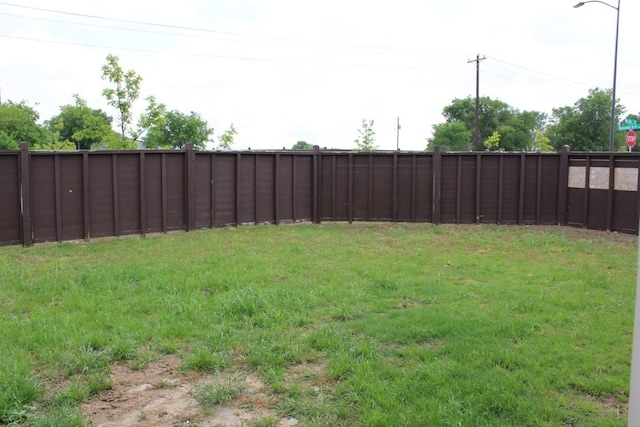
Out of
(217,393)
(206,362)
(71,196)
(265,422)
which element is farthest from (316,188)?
(265,422)

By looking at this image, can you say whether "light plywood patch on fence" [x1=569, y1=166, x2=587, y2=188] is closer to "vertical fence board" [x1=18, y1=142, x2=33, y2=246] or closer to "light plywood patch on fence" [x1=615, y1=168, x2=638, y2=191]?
"light plywood patch on fence" [x1=615, y1=168, x2=638, y2=191]

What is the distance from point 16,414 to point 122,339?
1485 millimetres

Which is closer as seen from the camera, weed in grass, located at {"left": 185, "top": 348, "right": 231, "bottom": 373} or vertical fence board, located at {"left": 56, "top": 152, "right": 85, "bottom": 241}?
weed in grass, located at {"left": 185, "top": 348, "right": 231, "bottom": 373}

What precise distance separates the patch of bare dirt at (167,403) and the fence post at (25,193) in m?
7.62

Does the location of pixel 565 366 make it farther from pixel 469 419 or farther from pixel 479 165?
pixel 479 165

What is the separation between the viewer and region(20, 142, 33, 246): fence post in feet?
37.4

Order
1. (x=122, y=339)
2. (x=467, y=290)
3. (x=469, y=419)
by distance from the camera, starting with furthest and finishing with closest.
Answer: (x=467, y=290) → (x=122, y=339) → (x=469, y=419)

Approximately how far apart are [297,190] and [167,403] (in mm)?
11743

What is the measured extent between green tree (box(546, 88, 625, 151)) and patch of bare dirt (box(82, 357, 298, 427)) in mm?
60629

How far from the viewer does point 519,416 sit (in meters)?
4.00

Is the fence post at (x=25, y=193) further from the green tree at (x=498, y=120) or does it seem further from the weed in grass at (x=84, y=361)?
the green tree at (x=498, y=120)

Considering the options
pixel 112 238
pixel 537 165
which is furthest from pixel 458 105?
pixel 112 238

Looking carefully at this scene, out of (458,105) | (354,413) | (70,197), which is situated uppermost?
(458,105)

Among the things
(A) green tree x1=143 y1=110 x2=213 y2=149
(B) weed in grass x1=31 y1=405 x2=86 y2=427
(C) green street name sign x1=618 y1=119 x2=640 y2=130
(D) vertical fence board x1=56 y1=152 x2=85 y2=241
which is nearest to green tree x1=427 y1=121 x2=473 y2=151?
(A) green tree x1=143 y1=110 x2=213 y2=149
